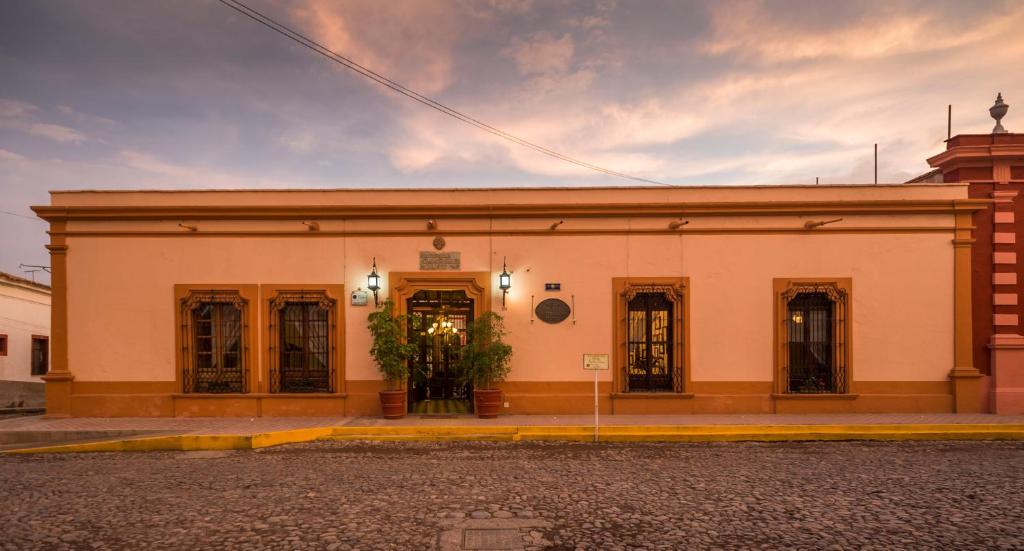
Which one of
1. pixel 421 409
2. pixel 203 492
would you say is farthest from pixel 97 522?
pixel 421 409

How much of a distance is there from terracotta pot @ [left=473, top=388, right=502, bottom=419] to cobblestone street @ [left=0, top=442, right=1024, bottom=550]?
1750 millimetres

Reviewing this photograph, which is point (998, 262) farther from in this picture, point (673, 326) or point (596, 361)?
point (596, 361)

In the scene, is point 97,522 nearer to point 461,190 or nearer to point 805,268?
point 461,190

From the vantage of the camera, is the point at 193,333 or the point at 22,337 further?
the point at 22,337

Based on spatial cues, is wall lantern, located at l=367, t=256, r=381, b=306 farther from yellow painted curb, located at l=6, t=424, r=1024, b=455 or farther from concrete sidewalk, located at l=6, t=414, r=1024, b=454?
yellow painted curb, located at l=6, t=424, r=1024, b=455

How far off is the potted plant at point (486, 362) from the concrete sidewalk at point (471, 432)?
1.63ft

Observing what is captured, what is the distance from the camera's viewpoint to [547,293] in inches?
449

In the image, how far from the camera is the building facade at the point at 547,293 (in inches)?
442

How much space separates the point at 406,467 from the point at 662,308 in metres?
6.37

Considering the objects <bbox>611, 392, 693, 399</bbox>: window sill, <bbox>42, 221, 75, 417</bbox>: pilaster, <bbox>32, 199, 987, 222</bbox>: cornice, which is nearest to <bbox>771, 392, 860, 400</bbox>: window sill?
<bbox>611, 392, 693, 399</bbox>: window sill

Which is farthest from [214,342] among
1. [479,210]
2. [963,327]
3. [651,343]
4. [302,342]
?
[963,327]

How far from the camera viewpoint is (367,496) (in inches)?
252

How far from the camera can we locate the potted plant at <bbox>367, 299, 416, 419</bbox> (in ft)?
35.4

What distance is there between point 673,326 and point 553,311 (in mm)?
2561
